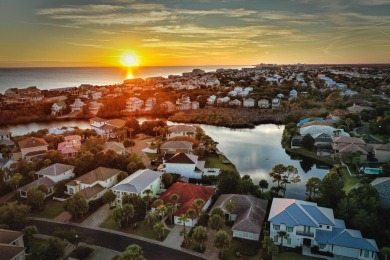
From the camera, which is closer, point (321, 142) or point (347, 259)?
point (347, 259)

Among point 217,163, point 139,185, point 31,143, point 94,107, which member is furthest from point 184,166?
point 94,107

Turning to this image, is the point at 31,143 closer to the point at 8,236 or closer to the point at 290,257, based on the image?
the point at 8,236

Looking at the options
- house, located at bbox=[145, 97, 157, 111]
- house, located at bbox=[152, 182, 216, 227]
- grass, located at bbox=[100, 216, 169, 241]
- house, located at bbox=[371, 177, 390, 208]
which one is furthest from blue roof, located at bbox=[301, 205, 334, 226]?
house, located at bbox=[145, 97, 157, 111]

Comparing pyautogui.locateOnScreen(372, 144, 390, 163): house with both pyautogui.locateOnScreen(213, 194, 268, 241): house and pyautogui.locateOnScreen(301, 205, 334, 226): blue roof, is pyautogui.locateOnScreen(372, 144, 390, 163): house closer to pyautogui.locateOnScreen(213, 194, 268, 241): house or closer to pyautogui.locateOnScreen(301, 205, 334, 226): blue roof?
pyautogui.locateOnScreen(213, 194, 268, 241): house

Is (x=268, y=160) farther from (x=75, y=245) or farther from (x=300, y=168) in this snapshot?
(x=75, y=245)

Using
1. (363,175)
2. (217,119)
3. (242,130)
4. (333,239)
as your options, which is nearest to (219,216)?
(333,239)

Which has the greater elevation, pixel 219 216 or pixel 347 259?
pixel 219 216
